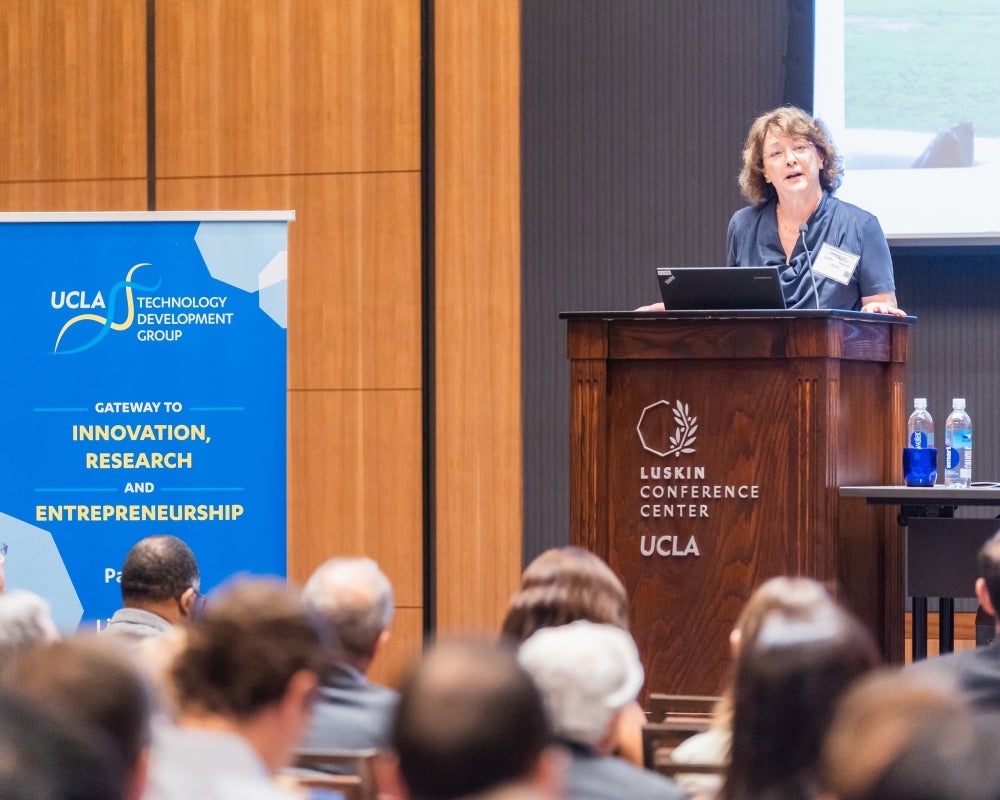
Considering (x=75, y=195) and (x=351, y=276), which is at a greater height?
(x=75, y=195)

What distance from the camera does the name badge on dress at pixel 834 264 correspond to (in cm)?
422

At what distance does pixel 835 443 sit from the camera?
361 cm

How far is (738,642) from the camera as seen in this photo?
1.92 m

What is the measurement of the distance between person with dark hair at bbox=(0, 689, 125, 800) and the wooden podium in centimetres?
280

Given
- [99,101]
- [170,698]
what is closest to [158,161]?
[99,101]

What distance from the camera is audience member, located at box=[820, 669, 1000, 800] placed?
3.22 feet

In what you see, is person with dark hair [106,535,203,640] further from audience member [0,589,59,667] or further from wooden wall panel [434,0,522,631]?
wooden wall panel [434,0,522,631]

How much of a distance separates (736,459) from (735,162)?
250cm

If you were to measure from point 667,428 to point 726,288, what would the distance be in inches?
16.3

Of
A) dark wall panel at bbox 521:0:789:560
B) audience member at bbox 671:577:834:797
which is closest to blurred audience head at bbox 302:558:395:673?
audience member at bbox 671:577:834:797

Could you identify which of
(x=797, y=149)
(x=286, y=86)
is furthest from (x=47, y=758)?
(x=286, y=86)

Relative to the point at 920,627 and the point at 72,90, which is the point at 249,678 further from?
the point at 72,90

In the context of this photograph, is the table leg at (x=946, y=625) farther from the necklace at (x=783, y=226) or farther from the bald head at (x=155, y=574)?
the bald head at (x=155, y=574)

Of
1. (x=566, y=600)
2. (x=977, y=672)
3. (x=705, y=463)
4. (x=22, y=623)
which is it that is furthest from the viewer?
(x=705, y=463)
